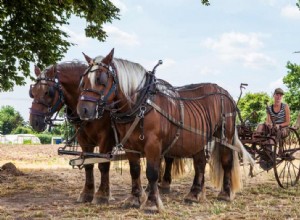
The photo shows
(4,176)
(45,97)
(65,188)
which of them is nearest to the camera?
(45,97)

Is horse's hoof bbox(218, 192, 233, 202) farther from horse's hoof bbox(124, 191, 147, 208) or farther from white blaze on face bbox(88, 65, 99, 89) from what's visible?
white blaze on face bbox(88, 65, 99, 89)

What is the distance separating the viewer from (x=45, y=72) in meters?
7.30

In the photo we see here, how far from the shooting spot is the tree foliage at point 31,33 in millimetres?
13453

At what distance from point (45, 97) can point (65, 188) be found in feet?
11.7

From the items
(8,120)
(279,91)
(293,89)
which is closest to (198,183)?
(279,91)

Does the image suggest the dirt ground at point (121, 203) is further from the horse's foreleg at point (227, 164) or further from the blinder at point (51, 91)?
the blinder at point (51, 91)

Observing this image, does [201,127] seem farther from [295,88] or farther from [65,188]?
[295,88]

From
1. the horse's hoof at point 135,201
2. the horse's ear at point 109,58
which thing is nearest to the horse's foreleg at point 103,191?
the horse's hoof at point 135,201

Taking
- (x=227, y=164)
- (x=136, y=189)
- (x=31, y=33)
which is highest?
(x=31, y=33)

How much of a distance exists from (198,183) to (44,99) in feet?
10.0

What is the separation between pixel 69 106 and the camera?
757 centimetres

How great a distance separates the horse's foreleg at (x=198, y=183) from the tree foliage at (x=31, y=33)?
718 centimetres

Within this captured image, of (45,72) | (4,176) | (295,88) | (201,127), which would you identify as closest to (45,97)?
(45,72)

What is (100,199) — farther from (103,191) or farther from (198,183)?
(198,183)
